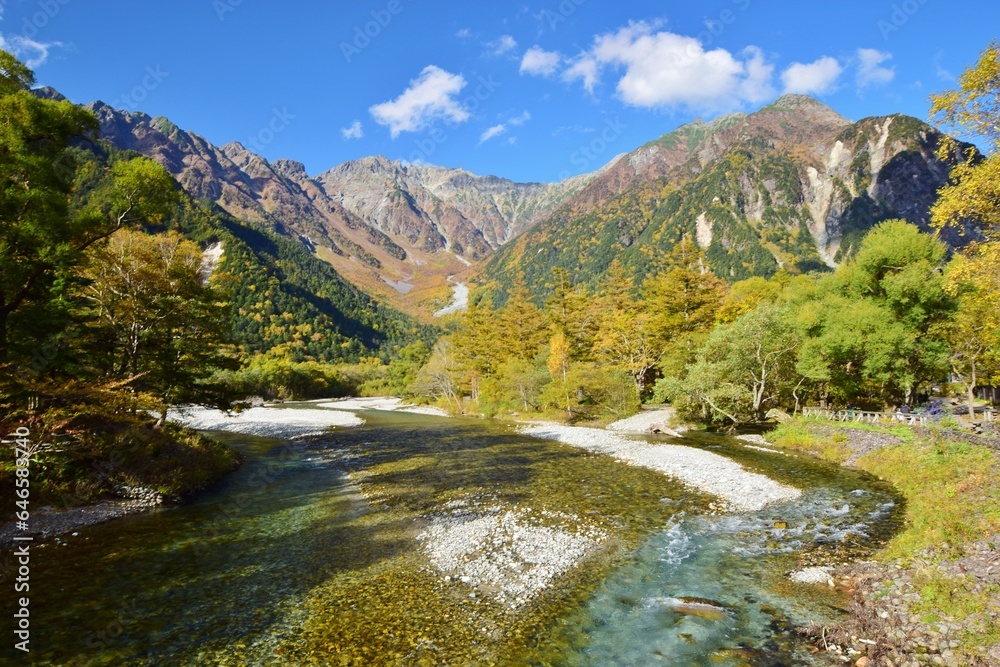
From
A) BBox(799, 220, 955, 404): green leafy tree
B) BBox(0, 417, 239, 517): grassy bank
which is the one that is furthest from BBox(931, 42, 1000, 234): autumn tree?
BBox(0, 417, 239, 517): grassy bank

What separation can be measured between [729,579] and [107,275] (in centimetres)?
2973

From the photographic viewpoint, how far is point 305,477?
2555cm

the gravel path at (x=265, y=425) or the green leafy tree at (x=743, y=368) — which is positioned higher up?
the green leafy tree at (x=743, y=368)

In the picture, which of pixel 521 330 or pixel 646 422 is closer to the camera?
pixel 646 422

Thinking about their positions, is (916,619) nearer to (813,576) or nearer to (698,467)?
(813,576)

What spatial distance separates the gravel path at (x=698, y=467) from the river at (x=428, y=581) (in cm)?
115

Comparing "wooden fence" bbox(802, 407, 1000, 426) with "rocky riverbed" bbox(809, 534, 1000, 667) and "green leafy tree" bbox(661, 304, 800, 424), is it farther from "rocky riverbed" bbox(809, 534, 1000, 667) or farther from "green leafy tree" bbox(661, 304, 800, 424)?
"rocky riverbed" bbox(809, 534, 1000, 667)

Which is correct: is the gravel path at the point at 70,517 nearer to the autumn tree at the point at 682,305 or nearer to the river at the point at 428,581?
the river at the point at 428,581

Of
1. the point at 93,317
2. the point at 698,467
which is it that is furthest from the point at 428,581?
the point at 93,317

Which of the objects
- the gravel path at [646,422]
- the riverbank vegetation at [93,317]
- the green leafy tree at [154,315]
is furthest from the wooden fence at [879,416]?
the green leafy tree at [154,315]

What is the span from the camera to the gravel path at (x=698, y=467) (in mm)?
19688

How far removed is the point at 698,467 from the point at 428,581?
18315 mm

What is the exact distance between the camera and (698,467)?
82.3ft

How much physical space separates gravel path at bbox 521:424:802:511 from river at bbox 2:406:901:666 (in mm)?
1149
